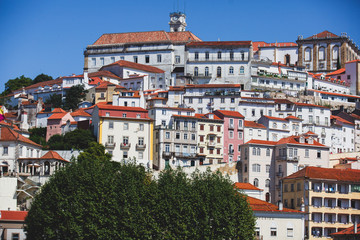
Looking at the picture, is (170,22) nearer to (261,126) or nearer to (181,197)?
(261,126)

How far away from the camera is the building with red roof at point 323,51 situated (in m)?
145

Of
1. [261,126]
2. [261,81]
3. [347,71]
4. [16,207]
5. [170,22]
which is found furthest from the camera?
[170,22]

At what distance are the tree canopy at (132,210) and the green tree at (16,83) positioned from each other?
79.3 metres

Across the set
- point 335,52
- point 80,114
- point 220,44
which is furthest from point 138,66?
point 335,52

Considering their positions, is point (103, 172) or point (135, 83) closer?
point (103, 172)

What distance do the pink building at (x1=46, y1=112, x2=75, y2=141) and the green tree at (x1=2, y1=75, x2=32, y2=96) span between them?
37739mm

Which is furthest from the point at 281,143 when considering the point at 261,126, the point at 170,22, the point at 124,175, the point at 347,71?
the point at 170,22

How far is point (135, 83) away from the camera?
12125cm

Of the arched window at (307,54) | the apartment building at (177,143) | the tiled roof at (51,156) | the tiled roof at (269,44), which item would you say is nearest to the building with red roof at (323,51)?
the arched window at (307,54)

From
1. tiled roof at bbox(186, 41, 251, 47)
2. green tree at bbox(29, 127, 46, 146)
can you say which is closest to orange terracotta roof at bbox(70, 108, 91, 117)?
green tree at bbox(29, 127, 46, 146)

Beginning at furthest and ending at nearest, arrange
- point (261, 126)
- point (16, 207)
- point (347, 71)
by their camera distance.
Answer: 1. point (347, 71)
2. point (261, 126)
3. point (16, 207)

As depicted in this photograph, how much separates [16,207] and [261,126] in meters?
40.3

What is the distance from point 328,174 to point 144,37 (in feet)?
219

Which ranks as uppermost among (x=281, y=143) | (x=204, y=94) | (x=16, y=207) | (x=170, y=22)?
(x=170, y=22)
